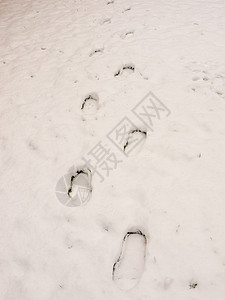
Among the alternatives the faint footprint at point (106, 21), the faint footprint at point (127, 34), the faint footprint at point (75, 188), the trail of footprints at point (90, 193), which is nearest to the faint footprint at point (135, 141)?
the trail of footprints at point (90, 193)

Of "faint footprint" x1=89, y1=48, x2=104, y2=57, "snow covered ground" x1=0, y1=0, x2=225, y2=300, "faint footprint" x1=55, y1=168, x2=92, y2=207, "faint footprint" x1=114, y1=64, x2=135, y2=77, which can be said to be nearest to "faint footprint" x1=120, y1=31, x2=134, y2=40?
"snow covered ground" x1=0, y1=0, x2=225, y2=300

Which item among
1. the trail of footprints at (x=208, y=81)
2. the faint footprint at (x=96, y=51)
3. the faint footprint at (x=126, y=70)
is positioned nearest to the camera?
the trail of footprints at (x=208, y=81)

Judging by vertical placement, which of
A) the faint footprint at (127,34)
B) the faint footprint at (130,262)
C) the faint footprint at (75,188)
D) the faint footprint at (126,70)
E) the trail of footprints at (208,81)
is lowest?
the faint footprint at (130,262)

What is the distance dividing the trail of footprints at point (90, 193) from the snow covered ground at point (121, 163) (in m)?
0.03

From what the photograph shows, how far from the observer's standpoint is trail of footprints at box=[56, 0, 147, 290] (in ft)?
5.02

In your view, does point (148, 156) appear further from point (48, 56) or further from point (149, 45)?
point (48, 56)

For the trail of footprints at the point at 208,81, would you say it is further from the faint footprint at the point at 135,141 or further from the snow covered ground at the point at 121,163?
the faint footprint at the point at 135,141

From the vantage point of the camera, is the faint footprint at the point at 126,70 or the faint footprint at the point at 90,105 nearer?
the faint footprint at the point at 90,105

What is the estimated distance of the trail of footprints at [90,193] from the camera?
5.02ft

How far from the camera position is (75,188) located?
191cm

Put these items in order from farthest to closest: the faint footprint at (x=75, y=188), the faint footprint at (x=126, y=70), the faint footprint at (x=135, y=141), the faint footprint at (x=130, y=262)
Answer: the faint footprint at (x=126, y=70) → the faint footprint at (x=135, y=141) → the faint footprint at (x=75, y=188) → the faint footprint at (x=130, y=262)

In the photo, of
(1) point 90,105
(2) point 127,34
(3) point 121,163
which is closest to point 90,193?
(3) point 121,163

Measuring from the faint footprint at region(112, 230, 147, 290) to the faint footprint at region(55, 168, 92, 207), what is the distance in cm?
42

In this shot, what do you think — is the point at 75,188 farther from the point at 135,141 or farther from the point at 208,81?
the point at 208,81
